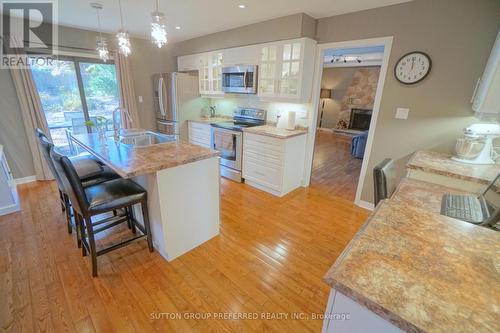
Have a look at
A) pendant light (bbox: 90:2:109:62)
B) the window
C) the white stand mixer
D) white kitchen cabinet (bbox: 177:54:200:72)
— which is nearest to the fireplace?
white kitchen cabinet (bbox: 177:54:200:72)

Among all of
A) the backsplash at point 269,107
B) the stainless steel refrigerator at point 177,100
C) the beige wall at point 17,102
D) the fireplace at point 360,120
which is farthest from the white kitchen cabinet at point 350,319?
the fireplace at point 360,120

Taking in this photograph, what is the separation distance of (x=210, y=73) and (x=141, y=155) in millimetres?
2802

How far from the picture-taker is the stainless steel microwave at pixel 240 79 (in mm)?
3412

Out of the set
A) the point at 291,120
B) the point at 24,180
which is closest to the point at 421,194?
the point at 291,120

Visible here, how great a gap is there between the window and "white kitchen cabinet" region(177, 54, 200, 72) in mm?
1282

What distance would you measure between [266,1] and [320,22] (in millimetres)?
928

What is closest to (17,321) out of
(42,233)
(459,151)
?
(42,233)

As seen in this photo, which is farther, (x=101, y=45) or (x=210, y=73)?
(x=210, y=73)

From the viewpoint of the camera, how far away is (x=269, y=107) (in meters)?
3.83

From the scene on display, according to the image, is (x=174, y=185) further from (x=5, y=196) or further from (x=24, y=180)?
(x=24, y=180)

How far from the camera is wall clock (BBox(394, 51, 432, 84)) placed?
7.72 ft

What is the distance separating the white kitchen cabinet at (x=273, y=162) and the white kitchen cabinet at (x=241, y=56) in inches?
45.2

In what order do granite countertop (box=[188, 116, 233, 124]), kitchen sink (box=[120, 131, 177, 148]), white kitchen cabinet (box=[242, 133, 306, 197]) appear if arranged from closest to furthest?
kitchen sink (box=[120, 131, 177, 148])
white kitchen cabinet (box=[242, 133, 306, 197])
granite countertop (box=[188, 116, 233, 124])

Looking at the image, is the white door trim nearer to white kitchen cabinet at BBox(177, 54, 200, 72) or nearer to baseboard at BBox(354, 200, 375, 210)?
baseboard at BBox(354, 200, 375, 210)
